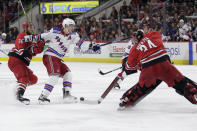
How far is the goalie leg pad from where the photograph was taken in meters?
4.09

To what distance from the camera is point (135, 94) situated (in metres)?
4.12

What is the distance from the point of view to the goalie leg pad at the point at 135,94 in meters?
4.09

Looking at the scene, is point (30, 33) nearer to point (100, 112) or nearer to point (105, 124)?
point (100, 112)

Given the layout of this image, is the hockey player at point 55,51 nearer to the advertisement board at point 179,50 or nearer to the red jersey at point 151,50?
the red jersey at point 151,50

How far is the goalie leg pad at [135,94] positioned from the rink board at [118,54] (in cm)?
724

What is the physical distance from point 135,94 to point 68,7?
13.5m

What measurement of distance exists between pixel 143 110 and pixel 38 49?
5.45 ft

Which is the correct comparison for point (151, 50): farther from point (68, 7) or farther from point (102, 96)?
point (68, 7)

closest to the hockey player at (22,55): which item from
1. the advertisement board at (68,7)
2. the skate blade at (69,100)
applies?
the skate blade at (69,100)

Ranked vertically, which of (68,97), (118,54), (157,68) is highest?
(157,68)

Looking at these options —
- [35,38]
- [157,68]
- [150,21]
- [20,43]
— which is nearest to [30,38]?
[35,38]

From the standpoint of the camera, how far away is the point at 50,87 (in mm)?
4656

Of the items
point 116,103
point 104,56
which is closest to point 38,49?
point 116,103

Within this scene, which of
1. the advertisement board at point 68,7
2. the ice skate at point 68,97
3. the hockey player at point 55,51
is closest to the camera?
the hockey player at point 55,51
